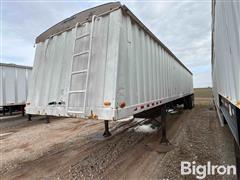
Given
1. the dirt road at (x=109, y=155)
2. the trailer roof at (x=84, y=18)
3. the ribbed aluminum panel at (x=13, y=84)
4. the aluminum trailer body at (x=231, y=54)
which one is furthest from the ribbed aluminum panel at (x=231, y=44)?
the ribbed aluminum panel at (x=13, y=84)

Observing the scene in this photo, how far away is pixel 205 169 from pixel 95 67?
3173 millimetres

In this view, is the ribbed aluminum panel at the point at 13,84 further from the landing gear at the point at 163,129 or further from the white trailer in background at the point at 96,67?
the landing gear at the point at 163,129

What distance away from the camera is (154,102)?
4.25m

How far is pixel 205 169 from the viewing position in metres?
3.26

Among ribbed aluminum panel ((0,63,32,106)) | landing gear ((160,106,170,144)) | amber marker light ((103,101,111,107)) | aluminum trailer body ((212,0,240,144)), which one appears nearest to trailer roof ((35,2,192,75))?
aluminum trailer body ((212,0,240,144))

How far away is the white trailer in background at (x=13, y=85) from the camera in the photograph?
943 centimetres

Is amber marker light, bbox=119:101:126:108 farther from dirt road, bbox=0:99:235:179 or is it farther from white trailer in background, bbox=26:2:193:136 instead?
dirt road, bbox=0:99:235:179

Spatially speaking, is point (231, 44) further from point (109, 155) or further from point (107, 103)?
point (109, 155)

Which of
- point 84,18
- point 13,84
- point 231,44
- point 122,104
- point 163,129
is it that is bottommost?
point 163,129

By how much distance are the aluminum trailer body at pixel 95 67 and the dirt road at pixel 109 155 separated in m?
1.30

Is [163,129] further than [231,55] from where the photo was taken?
Yes

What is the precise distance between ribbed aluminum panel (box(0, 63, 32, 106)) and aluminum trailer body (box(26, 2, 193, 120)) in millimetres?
7086

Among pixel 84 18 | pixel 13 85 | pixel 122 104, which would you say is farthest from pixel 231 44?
pixel 13 85

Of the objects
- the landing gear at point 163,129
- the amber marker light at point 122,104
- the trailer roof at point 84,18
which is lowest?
the landing gear at point 163,129
